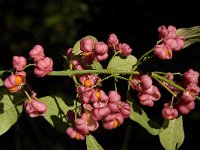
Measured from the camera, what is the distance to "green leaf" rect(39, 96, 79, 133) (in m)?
2.08

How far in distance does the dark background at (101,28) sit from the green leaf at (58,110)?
1.95 m

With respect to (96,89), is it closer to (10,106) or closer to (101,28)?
(10,106)

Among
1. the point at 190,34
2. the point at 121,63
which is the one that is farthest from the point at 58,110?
the point at 190,34

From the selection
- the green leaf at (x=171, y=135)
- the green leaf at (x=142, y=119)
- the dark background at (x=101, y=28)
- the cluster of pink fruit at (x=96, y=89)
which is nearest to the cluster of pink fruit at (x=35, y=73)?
the cluster of pink fruit at (x=96, y=89)

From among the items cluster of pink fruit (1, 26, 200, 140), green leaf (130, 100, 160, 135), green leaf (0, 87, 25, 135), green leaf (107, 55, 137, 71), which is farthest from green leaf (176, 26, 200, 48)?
green leaf (0, 87, 25, 135)

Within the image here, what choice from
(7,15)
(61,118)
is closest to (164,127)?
(61,118)

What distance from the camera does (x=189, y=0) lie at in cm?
493

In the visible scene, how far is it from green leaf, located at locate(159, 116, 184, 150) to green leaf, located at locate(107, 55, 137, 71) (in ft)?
1.17

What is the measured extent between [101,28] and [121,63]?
9.77 feet

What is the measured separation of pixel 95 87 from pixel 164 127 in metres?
0.47

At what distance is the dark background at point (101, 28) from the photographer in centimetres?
413

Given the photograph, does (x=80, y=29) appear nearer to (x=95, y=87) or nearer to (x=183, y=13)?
(x=183, y=13)

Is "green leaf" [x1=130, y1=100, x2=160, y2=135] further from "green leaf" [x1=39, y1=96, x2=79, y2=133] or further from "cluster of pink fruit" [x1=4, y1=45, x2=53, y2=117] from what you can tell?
"cluster of pink fruit" [x1=4, y1=45, x2=53, y2=117]

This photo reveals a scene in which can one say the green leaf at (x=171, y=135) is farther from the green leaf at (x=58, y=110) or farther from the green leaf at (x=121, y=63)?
the green leaf at (x=58, y=110)
